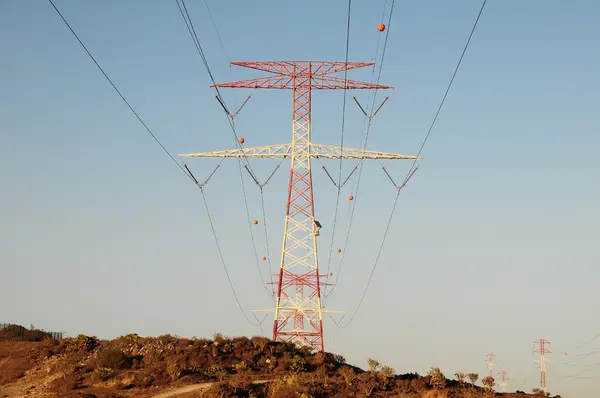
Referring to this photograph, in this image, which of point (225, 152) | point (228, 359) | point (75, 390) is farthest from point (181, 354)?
point (225, 152)

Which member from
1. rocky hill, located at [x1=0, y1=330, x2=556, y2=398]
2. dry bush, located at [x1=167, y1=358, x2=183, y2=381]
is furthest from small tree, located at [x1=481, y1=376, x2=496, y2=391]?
dry bush, located at [x1=167, y1=358, x2=183, y2=381]

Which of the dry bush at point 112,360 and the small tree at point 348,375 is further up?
the dry bush at point 112,360

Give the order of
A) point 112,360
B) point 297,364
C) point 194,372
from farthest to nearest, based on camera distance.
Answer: point 112,360 < point 297,364 < point 194,372

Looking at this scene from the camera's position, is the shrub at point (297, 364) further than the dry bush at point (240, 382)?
Yes

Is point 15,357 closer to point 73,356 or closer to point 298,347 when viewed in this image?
point 73,356

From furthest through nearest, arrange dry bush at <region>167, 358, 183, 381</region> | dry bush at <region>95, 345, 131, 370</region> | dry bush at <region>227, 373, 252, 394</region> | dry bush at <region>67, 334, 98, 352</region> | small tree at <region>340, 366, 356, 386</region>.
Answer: dry bush at <region>67, 334, 98, 352</region> < dry bush at <region>95, 345, 131, 370</region> < dry bush at <region>167, 358, 183, 381</region> < small tree at <region>340, 366, 356, 386</region> < dry bush at <region>227, 373, 252, 394</region>

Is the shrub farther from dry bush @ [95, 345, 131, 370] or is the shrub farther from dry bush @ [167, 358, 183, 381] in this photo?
dry bush @ [95, 345, 131, 370]

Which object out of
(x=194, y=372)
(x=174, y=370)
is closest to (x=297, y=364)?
(x=194, y=372)

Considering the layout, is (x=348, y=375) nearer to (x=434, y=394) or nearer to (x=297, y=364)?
(x=297, y=364)

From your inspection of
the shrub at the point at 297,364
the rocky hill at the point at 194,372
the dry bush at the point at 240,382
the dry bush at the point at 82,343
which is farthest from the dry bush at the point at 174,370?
the dry bush at the point at 82,343

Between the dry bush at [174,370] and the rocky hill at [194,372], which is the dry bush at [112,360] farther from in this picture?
the dry bush at [174,370]

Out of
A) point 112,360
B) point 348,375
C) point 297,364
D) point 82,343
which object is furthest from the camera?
point 82,343

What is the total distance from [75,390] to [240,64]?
29751mm

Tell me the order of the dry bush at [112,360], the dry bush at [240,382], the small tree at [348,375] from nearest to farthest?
Answer: the dry bush at [240,382] → the small tree at [348,375] → the dry bush at [112,360]
